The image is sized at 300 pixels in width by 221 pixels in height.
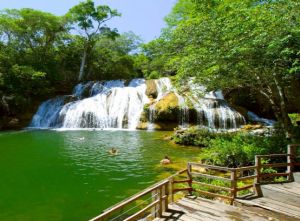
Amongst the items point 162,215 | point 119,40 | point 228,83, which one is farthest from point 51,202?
point 119,40

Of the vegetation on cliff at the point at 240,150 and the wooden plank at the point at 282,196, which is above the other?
the vegetation on cliff at the point at 240,150

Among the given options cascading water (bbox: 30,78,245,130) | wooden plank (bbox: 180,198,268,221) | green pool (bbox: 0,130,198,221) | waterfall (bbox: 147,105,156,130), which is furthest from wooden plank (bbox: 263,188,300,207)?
waterfall (bbox: 147,105,156,130)

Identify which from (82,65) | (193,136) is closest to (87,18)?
(82,65)

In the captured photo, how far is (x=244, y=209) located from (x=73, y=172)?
26.4 ft

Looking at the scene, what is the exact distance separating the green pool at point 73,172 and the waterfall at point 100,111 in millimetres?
7313

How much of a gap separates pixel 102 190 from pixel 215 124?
1789cm

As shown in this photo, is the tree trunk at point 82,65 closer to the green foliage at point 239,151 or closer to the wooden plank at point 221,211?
the green foliage at point 239,151

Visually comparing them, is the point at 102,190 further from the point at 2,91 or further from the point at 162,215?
the point at 2,91

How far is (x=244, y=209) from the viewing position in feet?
24.0

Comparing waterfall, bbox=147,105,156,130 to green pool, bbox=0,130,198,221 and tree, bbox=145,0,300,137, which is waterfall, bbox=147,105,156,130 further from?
tree, bbox=145,0,300,137

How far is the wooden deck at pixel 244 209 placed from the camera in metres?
6.76

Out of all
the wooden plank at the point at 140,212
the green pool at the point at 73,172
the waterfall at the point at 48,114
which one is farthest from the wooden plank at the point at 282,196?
the waterfall at the point at 48,114

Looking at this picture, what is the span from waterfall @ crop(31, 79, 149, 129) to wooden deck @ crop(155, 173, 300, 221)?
21524mm

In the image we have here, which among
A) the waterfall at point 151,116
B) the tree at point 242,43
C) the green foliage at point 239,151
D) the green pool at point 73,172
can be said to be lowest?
the green pool at point 73,172
